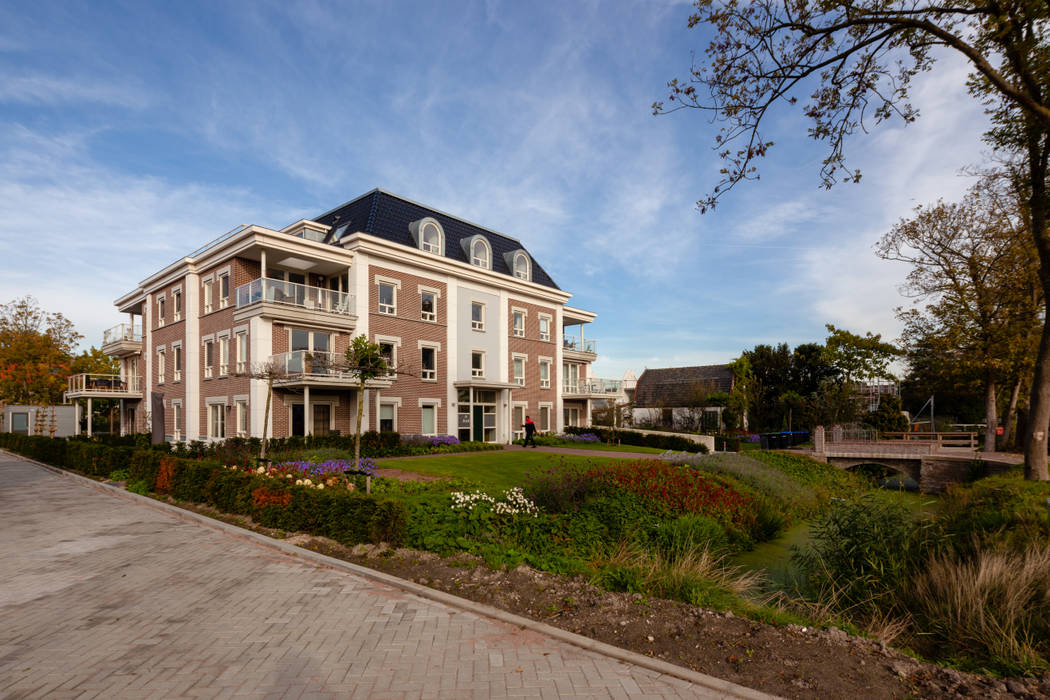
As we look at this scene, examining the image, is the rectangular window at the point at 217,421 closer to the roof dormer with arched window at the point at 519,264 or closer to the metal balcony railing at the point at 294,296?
the metal balcony railing at the point at 294,296

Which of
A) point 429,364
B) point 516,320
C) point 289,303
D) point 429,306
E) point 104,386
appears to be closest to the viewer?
point 289,303

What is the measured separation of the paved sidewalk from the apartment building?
1148 centimetres

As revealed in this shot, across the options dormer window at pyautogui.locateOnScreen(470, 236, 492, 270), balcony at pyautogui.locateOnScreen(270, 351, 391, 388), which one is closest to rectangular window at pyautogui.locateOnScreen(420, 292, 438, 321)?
dormer window at pyautogui.locateOnScreen(470, 236, 492, 270)

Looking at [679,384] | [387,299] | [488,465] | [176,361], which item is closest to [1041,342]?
[488,465]

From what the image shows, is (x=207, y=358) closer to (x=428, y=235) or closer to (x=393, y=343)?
(x=393, y=343)

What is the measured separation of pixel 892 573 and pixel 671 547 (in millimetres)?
2979

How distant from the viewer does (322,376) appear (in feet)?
72.3

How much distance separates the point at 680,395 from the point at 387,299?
32087 millimetres

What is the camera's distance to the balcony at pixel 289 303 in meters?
22.4

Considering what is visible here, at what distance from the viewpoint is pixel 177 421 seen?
27.9 m

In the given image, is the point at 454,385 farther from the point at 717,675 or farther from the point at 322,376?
the point at 717,675

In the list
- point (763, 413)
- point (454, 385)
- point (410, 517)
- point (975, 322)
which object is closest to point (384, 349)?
point (454, 385)

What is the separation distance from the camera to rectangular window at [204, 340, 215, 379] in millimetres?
25703

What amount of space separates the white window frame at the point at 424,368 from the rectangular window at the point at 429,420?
147 cm
